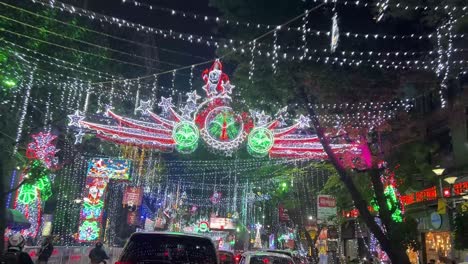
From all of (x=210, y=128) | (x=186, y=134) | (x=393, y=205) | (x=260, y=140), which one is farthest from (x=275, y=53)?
(x=393, y=205)

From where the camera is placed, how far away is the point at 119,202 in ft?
105

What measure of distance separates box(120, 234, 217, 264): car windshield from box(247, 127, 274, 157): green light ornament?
9.25m

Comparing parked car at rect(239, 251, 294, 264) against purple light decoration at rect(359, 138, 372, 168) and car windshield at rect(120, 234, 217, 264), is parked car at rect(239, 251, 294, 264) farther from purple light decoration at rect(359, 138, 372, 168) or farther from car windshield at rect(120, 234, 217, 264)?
purple light decoration at rect(359, 138, 372, 168)

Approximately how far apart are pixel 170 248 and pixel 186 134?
921cm

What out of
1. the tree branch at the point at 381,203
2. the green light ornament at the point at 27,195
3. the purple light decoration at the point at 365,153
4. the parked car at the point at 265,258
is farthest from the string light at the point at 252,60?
the green light ornament at the point at 27,195

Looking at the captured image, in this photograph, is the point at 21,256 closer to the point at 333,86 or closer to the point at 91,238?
the point at 333,86

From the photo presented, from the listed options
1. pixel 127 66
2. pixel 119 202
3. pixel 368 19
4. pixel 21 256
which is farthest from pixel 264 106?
pixel 119 202

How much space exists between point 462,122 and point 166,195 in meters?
33.0

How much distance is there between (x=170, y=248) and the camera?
6.49m

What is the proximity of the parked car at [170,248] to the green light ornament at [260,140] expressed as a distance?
9.24m

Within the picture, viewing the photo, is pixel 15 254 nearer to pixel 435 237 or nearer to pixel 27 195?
pixel 27 195

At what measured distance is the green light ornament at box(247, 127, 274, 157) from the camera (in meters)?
15.7

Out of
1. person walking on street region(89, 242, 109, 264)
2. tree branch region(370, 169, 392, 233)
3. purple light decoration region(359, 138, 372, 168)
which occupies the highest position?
purple light decoration region(359, 138, 372, 168)

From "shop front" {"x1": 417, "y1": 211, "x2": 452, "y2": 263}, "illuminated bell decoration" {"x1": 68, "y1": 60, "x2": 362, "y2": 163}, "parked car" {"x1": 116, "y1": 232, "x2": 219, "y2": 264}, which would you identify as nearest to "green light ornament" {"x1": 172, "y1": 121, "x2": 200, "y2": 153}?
"illuminated bell decoration" {"x1": 68, "y1": 60, "x2": 362, "y2": 163}
